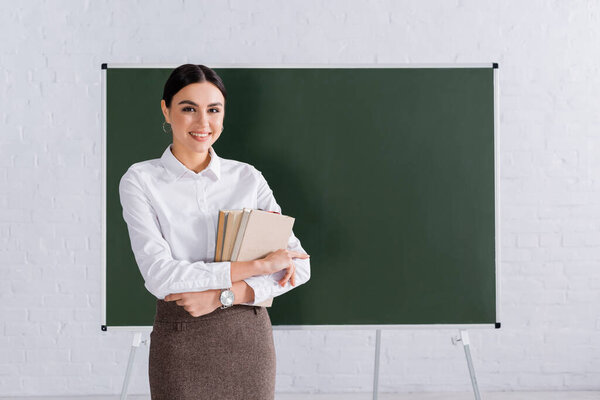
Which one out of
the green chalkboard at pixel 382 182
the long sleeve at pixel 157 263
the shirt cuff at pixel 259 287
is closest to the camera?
the long sleeve at pixel 157 263

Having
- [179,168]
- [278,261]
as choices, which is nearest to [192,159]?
[179,168]

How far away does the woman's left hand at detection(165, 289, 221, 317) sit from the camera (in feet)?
4.65

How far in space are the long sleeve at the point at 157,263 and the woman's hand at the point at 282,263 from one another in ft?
0.42

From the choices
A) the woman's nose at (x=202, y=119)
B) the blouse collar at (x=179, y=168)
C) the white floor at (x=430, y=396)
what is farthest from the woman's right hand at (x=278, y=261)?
the white floor at (x=430, y=396)

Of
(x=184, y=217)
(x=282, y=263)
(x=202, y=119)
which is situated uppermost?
(x=202, y=119)

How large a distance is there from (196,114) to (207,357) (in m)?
0.74

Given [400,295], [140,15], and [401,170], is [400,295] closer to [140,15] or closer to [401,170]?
[401,170]

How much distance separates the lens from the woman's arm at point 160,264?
137cm

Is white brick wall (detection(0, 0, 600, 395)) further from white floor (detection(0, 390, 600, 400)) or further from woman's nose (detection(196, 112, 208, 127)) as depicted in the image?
woman's nose (detection(196, 112, 208, 127))

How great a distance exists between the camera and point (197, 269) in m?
1.40

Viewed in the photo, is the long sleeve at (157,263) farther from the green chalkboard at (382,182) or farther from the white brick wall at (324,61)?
the white brick wall at (324,61)

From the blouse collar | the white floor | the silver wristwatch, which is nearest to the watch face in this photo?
the silver wristwatch

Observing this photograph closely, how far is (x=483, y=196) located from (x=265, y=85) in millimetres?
1046

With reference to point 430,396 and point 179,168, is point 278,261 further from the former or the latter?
point 430,396
